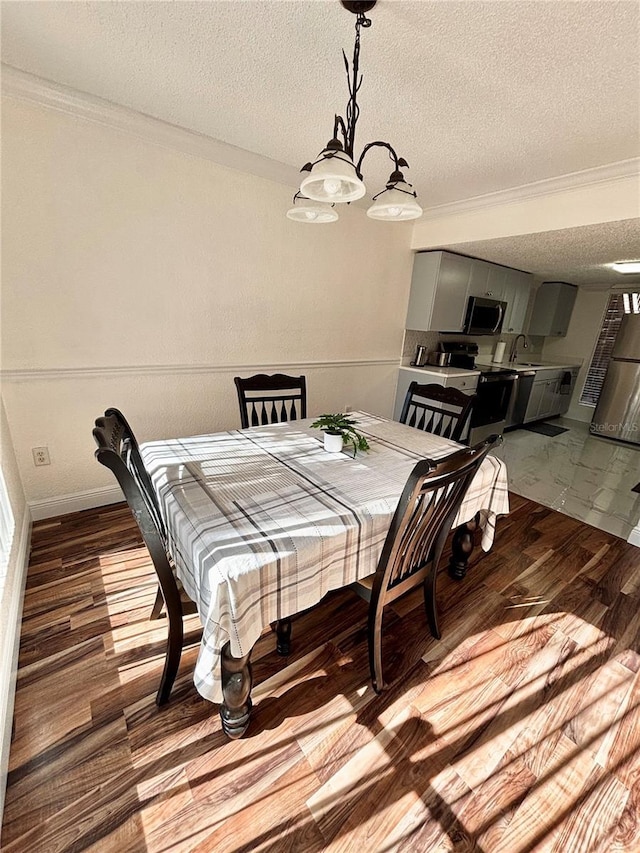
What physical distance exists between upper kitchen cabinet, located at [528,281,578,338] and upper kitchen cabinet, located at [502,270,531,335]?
0.67 m

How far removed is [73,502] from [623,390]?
6.19 meters

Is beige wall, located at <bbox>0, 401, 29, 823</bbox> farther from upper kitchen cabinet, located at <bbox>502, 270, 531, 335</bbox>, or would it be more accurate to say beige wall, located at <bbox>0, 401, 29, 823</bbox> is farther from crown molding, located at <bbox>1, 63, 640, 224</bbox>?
upper kitchen cabinet, located at <bbox>502, 270, 531, 335</bbox>

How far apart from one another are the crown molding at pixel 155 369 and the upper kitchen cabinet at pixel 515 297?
2.28m

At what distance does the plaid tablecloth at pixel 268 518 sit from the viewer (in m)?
1.00

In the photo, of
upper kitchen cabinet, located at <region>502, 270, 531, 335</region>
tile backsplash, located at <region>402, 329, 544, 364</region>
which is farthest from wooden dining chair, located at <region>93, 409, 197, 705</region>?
upper kitchen cabinet, located at <region>502, 270, 531, 335</region>

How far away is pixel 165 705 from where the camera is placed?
4.35 ft

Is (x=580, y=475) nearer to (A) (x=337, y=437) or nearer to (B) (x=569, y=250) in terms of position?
(B) (x=569, y=250)

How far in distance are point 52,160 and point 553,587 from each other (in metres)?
3.63

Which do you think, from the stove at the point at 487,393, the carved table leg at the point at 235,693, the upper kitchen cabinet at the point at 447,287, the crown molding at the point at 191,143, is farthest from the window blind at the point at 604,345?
the carved table leg at the point at 235,693

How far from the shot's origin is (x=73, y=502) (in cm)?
241

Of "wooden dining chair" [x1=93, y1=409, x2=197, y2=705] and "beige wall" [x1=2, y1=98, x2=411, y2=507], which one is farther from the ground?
"beige wall" [x1=2, y1=98, x2=411, y2=507]

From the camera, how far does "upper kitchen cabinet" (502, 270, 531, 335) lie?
4.36 metres

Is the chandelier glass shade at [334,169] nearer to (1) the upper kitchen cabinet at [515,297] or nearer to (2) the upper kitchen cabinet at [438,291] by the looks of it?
(2) the upper kitchen cabinet at [438,291]

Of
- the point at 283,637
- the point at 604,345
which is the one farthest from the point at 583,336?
the point at 283,637
